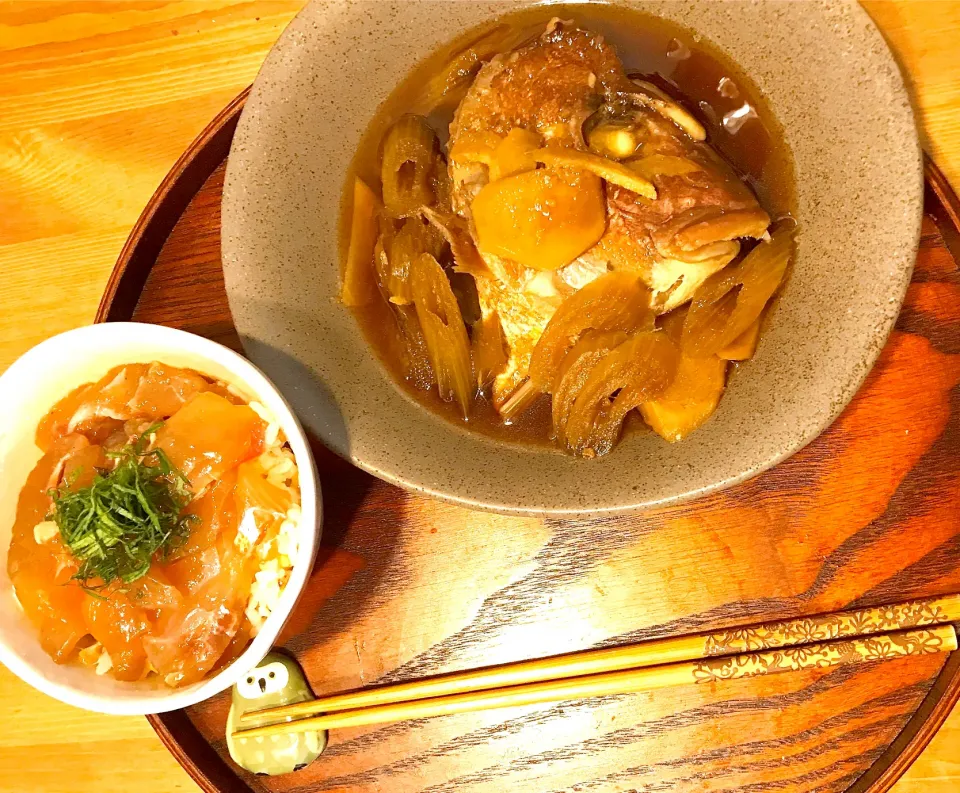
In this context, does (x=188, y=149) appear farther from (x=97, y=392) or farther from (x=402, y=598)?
(x=402, y=598)

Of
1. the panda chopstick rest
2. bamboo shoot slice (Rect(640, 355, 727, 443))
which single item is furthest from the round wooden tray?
bamboo shoot slice (Rect(640, 355, 727, 443))

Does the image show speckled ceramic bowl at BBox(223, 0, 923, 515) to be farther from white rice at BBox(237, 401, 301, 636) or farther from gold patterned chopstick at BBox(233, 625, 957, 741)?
Answer: gold patterned chopstick at BBox(233, 625, 957, 741)

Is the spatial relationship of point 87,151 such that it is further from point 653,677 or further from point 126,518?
point 653,677

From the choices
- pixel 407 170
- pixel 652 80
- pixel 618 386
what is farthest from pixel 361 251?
pixel 652 80

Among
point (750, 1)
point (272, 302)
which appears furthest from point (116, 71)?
point (750, 1)

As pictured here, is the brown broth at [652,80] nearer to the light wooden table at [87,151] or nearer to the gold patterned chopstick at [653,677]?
the light wooden table at [87,151]

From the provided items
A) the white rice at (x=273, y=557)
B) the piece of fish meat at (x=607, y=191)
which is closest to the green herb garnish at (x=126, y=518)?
the white rice at (x=273, y=557)
